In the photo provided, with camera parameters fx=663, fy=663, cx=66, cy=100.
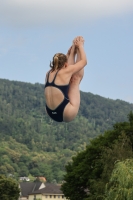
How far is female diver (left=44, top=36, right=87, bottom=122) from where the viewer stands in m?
9.62

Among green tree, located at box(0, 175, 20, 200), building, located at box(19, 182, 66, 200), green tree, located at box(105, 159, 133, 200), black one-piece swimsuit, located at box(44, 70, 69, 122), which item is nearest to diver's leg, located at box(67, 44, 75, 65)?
black one-piece swimsuit, located at box(44, 70, 69, 122)

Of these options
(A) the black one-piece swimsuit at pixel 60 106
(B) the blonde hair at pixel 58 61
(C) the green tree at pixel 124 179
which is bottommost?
(C) the green tree at pixel 124 179

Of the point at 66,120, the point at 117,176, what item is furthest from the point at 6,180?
the point at 66,120

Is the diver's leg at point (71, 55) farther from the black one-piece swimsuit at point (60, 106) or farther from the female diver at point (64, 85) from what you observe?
the black one-piece swimsuit at point (60, 106)

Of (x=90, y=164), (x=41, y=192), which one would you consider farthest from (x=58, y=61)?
(x=41, y=192)

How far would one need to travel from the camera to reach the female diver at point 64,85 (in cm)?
962

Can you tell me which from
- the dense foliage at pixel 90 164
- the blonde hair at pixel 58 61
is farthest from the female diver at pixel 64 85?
the dense foliage at pixel 90 164

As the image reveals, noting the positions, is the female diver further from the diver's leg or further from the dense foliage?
the dense foliage

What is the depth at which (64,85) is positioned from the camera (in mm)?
9633

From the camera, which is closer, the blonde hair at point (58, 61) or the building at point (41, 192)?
the blonde hair at point (58, 61)

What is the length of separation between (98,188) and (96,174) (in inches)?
399

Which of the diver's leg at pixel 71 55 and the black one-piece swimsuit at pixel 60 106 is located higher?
the diver's leg at pixel 71 55

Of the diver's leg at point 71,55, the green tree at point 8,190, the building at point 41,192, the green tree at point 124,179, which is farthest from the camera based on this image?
the building at point 41,192

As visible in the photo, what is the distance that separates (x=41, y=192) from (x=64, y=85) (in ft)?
532
